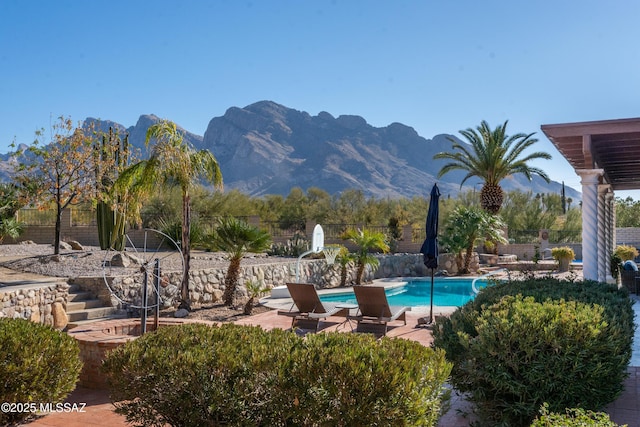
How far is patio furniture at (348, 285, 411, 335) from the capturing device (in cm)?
901

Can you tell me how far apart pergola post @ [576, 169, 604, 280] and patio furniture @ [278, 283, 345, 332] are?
13.7ft

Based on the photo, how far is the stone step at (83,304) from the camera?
10824mm

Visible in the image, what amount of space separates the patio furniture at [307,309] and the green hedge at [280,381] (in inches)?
213

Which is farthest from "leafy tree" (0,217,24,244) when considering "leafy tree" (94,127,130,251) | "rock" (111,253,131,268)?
"rock" (111,253,131,268)

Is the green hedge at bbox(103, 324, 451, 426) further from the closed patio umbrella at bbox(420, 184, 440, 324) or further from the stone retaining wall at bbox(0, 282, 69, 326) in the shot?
the closed patio umbrella at bbox(420, 184, 440, 324)

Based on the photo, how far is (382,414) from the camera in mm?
3264

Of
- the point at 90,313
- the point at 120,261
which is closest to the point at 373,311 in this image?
the point at 90,313

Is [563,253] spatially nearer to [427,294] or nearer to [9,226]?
[427,294]

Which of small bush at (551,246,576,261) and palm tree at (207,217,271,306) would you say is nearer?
palm tree at (207,217,271,306)

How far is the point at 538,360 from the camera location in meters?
4.16

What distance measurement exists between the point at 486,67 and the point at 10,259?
2190cm

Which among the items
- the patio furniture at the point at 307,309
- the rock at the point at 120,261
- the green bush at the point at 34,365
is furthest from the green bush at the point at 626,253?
the green bush at the point at 34,365

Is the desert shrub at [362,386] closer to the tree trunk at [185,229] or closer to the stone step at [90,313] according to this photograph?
the tree trunk at [185,229]

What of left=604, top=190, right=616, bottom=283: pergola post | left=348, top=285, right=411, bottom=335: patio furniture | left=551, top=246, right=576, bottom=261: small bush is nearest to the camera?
left=348, top=285, right=411, bottom=335: patio furniture
